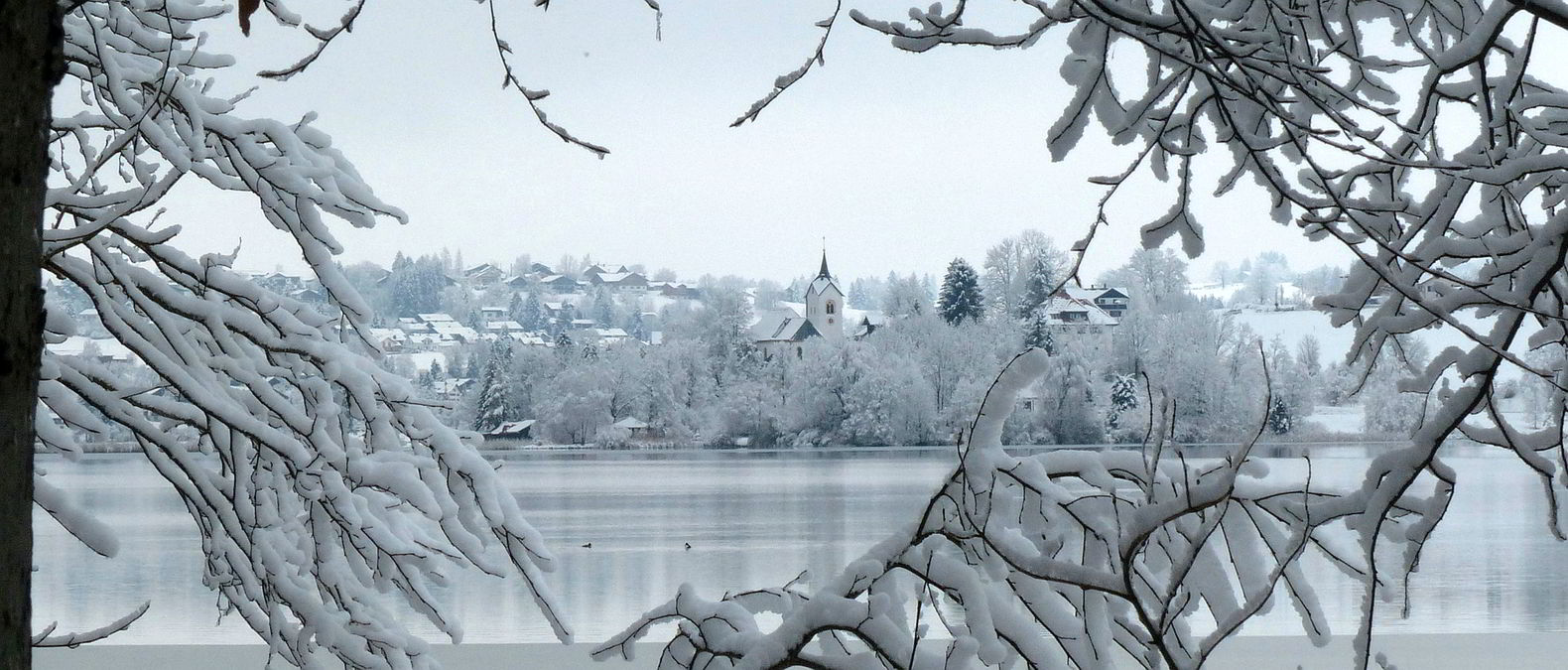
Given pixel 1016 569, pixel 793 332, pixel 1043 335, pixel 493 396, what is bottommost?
pixel 493 396

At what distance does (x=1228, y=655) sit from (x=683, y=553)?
501 inches

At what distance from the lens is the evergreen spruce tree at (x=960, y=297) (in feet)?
207

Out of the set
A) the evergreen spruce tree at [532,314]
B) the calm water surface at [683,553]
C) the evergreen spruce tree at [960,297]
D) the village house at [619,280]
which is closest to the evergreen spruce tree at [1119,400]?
the calm water surface at [683,553]

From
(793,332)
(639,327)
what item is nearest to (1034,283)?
(793,332)

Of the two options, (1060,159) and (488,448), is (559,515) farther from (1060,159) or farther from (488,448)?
(488,448)

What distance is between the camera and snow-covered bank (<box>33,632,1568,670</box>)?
948cm

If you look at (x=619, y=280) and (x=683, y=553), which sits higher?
(x=619, y=280)

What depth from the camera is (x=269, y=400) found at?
331 cm

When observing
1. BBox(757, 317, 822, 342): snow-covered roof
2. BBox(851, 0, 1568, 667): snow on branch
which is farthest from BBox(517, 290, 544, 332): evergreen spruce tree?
BBox(851, 0, 1568, 667): snow on branch

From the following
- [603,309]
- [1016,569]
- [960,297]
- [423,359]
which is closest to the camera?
[1016,569]

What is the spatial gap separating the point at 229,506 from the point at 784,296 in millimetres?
97401

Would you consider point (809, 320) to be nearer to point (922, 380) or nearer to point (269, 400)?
point (922, 380)

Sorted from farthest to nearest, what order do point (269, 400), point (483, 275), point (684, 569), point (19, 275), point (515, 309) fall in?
point (483, 275) → point (515, 309) → point (684, 569) → point (269, 400) → point (19, 275)

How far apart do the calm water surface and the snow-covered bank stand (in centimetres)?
247
